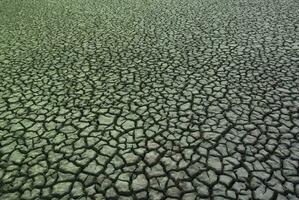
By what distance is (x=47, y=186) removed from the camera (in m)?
2.41

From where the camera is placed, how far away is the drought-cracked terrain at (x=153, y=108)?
2.41 meters

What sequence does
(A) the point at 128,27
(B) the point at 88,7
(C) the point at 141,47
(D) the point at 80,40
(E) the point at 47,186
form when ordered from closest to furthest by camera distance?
1. (E) the point at 47,186
2. (C) the point at 141,47
3. (D) the point at 80,40
4. (A) the point at 128,27
5. (B) the point at 88,7

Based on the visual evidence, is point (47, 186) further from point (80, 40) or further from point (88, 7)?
point (88, 7)

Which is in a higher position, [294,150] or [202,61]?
[202,61]

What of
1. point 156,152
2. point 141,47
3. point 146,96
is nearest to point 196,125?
point 156,152

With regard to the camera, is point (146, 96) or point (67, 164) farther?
point (146, 96)

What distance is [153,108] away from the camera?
322cm

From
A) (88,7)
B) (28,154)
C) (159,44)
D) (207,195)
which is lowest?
(207,195)

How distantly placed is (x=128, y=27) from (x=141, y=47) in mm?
893

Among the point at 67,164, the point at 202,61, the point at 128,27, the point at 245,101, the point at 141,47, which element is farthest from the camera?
the point at 128,27

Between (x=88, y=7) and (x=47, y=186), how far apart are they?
481cm

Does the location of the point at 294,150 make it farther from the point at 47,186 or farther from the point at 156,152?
the point at 47,186

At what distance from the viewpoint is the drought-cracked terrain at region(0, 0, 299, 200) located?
7.90 ft

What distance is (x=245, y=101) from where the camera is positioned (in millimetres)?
3240
